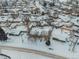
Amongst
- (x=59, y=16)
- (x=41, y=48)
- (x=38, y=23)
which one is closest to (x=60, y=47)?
(x=41, y=48)

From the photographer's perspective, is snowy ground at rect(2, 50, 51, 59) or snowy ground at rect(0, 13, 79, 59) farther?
snowy ground at rect(0, 13, 79, 59)

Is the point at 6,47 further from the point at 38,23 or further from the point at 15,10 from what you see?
the point at 15,10

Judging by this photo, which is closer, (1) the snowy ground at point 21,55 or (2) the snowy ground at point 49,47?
(1) the snowy ground at point 21,55

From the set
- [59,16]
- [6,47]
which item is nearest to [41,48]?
[6,47]

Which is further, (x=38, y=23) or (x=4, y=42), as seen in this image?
(x=38, y=23)

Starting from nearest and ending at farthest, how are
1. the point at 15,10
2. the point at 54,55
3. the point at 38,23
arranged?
1. the point at 54,55
2. the point at 38,23
3. the point at 15,10

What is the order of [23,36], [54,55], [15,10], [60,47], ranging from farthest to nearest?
[15,10] < [23,36] < [60,47] < [54,55]

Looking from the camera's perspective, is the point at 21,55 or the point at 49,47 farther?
the point at 49,47

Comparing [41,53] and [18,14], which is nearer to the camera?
[41,53]

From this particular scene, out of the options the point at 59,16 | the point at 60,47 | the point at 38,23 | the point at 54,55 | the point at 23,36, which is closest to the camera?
the point at 54,55

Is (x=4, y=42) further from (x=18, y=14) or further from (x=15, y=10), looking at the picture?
(x=15, y=10)
